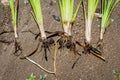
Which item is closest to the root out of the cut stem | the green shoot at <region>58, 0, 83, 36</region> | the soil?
the soil

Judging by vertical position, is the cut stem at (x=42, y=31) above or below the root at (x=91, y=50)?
above

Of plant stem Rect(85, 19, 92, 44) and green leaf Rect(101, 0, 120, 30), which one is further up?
green leaf Rect(101, 0, 120, 30)

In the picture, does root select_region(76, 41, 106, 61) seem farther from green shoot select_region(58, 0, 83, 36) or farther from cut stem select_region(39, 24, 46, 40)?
cut stem select_region(39, 24, 46, 40)

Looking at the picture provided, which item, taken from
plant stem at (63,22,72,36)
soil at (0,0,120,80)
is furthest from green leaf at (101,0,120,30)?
plant stem at (63,22,72,36)

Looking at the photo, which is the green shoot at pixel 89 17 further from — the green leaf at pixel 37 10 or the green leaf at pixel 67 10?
the green leaf at pixel 37 10

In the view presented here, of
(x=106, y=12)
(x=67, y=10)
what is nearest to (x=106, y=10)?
(x=106, y=12)

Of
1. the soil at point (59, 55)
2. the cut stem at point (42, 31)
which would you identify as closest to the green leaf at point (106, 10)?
the soil at point (59, 55)

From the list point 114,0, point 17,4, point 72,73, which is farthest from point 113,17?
point 17,4

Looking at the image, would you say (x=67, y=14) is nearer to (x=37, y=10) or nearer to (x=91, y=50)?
(x=37, y=10)
